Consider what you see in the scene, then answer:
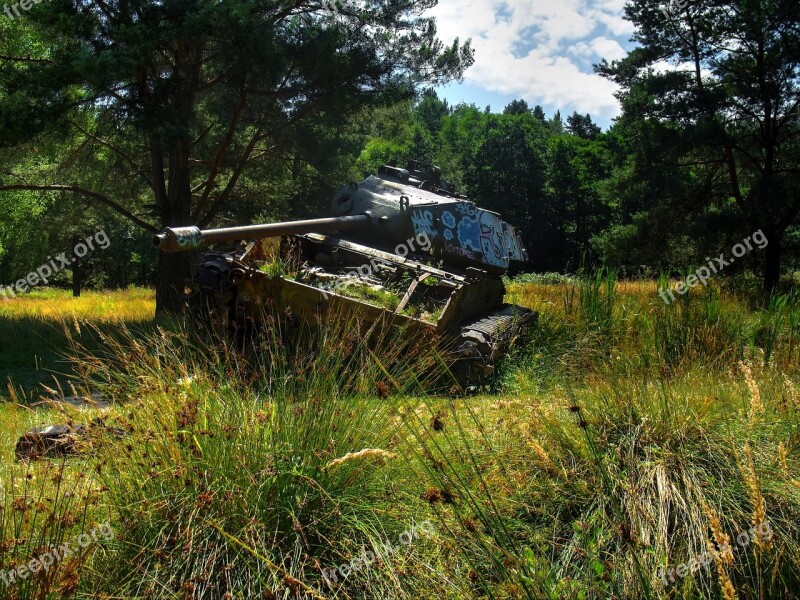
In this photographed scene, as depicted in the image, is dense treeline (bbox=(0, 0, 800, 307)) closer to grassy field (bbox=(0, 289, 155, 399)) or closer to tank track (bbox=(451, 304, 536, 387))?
grassy field (bbox=(0, 289, 155, 399))

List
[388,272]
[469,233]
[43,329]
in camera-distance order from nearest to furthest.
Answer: [388,272] → [469,233] → [43,329]

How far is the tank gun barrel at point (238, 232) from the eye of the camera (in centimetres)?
591

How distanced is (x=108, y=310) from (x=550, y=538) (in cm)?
1549

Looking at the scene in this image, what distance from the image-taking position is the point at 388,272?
9734 millimetres

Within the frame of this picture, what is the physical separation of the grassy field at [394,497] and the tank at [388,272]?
270 centimetres

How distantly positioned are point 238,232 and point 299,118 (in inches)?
327

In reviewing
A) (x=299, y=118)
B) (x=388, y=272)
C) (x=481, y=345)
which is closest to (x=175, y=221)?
(x=299, y=118)

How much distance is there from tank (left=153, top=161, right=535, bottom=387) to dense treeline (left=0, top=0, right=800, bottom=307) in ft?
10.6

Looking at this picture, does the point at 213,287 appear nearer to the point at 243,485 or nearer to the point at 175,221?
the point at 243,485

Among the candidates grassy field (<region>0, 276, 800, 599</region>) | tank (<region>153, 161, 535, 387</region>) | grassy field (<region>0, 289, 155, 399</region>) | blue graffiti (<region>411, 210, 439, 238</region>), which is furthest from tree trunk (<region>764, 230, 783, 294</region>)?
grassy field (<region>0, 276, 800, 599</region>)

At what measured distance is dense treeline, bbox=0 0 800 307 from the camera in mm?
12734

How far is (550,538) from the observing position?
3.81 m

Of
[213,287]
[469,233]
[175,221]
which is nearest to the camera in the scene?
[213,287]

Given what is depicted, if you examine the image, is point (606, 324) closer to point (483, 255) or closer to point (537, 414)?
point (483, 255)
